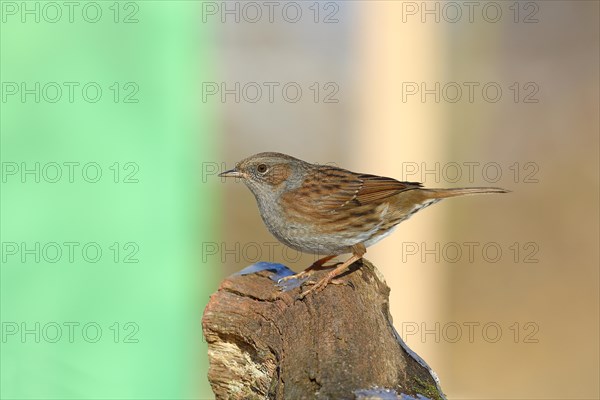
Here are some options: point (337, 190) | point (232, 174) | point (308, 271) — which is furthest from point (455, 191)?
point (232, 174)

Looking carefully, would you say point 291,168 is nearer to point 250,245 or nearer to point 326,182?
point 326,182

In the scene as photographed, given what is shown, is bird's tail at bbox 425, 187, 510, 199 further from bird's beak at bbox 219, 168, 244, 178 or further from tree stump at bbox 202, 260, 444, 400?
bird's beak at bbox 219, 168, 244, 178

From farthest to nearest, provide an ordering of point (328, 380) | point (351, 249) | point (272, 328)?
point (351, 249), point (272, 328), point (328, 380)

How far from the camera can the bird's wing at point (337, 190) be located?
1614mm

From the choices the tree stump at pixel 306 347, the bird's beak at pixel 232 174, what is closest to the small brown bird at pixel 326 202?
the bird's beak at pixel 232 174

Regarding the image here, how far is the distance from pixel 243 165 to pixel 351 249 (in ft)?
1.03

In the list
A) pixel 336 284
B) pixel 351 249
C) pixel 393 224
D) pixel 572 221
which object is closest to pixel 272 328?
pixel 336 284

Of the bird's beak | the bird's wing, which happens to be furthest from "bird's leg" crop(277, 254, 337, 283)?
the bird's beak

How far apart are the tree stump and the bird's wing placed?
0.21 m

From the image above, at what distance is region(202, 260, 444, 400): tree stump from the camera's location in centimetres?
122

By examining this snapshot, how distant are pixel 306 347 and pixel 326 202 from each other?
1.39 feet

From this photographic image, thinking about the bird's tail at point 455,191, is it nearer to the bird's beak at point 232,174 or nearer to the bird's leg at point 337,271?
the bird's leg at point 337,271

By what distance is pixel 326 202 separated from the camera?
1621 mm

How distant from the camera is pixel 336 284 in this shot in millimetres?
1478
